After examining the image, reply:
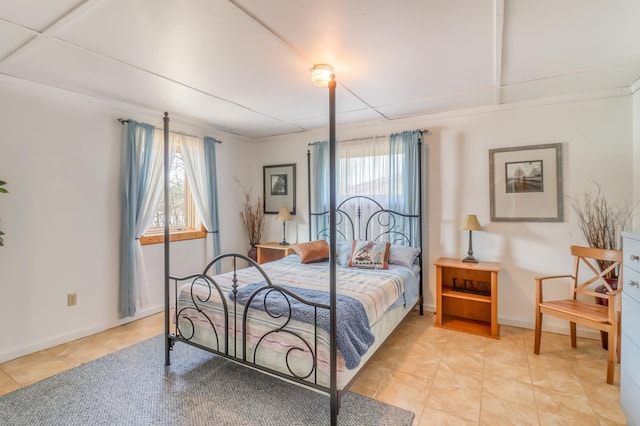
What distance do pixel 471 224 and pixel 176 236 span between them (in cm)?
353

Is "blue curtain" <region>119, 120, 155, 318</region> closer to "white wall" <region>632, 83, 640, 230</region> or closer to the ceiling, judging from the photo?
the ceiling

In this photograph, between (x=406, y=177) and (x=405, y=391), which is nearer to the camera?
(x=405, y=391)

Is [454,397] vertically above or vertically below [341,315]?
below

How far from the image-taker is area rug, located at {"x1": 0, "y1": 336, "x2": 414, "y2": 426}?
1.90 metres

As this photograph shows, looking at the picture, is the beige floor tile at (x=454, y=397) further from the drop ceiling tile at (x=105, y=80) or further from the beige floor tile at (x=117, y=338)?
the drop ceiling tile at (x=105, y=80)

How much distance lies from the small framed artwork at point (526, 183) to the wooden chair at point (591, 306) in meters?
0.51

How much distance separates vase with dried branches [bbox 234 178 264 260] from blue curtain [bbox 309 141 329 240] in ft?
3.44

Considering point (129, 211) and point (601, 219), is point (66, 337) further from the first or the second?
point (601, 219)

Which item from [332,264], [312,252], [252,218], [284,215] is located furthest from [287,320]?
[252,218]

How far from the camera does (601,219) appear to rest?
2963mm

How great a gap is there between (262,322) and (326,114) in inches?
102

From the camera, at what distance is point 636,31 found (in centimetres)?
194

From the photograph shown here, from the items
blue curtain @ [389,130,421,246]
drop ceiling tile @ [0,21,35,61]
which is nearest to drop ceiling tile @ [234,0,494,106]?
blue curtain @ [389,130,421,246]

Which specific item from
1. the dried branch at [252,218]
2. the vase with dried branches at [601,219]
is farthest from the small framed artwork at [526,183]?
the dried branch at [252,218]
